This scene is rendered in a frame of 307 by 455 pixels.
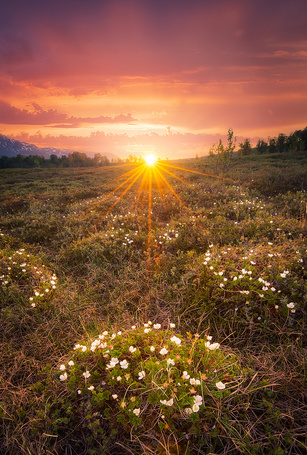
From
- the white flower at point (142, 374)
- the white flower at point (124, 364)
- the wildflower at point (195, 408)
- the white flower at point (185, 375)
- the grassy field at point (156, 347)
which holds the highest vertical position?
the white flower at point (185, 375)

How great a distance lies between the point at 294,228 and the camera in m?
8.49

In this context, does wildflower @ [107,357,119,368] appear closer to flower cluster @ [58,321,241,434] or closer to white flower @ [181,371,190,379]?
flower cluster @ [58,321,241,434]

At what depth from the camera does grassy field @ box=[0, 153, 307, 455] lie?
249cm

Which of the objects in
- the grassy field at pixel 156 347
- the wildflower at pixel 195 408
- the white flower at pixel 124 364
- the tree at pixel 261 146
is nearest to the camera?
the wildflower at pixel 195 408

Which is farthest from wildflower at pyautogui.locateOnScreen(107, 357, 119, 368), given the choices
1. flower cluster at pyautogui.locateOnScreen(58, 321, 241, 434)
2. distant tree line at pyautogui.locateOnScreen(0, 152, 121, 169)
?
distant tree line at pyautogui.locateOnScreen(0, 152, 121, 169)

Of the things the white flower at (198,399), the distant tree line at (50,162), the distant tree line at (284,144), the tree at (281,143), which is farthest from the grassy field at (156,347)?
the distant tree line at (50,162)

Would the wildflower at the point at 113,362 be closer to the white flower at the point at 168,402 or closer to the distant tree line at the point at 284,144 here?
the white flower at the point at 168,402

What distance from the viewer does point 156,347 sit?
129 inches

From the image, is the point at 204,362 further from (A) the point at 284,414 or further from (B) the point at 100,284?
(B) the point at 100,284

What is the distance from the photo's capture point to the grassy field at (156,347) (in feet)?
8.17

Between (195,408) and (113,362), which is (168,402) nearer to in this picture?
(195,408)

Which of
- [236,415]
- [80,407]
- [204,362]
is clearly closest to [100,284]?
[80,407]

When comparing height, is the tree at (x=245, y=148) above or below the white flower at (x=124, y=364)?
above

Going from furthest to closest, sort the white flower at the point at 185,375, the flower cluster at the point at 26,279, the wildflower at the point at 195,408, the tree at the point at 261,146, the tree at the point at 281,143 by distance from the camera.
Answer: the tree at the point at 261,146
the tree at the point at 281,143
the flower cluster at the point at 26,279
the white flower at the point at 185,375
the wildflower at the point at 195,408
